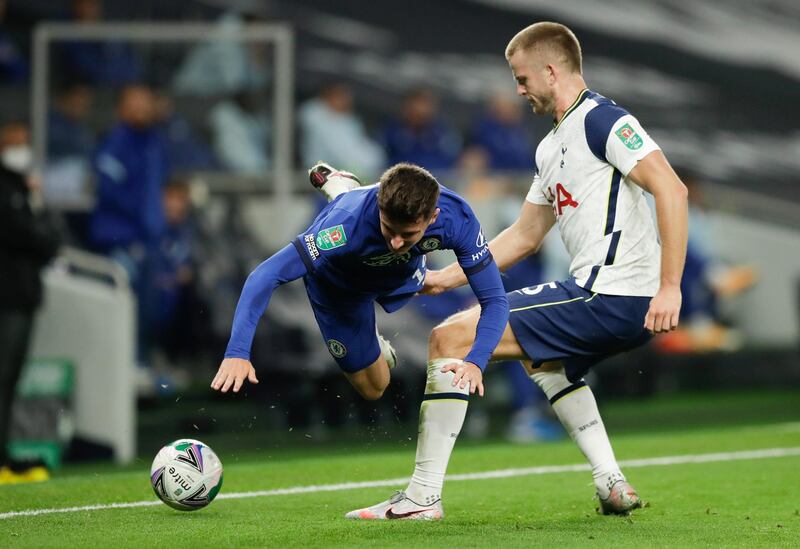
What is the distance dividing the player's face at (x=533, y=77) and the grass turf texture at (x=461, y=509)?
1.93m

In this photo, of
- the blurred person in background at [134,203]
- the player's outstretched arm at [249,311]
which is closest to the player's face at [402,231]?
the player's outstretched arm at [249,311]

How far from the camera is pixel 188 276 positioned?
39.7 feet

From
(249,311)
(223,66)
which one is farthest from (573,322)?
(223,66)

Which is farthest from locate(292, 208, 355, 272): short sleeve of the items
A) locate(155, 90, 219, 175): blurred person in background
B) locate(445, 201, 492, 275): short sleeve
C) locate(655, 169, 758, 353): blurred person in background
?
locate(655, 169, 758, 353): blurred person in background

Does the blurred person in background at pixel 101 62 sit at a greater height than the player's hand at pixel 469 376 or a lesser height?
greater

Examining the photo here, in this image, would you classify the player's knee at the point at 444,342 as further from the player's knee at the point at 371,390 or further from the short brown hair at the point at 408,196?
the player's knee at the point at 371,390

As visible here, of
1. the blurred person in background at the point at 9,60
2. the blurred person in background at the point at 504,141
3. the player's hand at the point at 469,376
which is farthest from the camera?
the blurred person in background at the point at 504,141

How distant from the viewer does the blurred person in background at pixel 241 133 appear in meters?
12.8

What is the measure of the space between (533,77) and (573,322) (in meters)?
1.14

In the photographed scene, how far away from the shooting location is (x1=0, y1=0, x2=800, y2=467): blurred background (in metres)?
10.8

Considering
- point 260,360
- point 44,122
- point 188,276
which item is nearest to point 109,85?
point 44,122

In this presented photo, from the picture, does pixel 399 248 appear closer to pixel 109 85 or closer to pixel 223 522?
pixel 223 522

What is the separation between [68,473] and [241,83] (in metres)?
4.52

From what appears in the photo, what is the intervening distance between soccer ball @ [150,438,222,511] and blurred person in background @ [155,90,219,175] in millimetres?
6671
